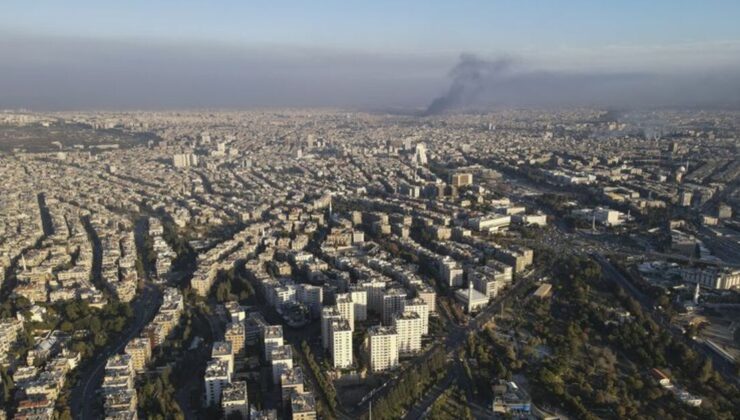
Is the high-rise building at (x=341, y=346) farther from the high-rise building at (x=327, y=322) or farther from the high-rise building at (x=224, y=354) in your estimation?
the high-rise building at (x=224, y=354)

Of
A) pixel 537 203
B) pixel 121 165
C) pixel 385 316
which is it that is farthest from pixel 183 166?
pixel 385 316

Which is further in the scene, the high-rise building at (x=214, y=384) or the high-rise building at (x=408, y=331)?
the high-rise building at (x=408, y=331)

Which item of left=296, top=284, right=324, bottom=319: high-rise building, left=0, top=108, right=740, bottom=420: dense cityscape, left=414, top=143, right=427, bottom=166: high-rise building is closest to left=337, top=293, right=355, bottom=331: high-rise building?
left=0, top=108, right=740, bottom=420: dense cityscape

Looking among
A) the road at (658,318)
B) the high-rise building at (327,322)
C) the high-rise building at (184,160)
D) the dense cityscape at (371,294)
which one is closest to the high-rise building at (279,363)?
the dense cityscape at (371,294)

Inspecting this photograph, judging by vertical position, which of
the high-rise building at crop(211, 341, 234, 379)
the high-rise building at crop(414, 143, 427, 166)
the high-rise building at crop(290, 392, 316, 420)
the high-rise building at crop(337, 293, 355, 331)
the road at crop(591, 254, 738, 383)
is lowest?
the road at crop(591, 254, 738, 383)

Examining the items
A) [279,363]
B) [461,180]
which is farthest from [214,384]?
[461,180]

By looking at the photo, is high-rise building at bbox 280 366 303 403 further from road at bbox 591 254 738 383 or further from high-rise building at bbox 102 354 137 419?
road at bbox 591 254 738 383
